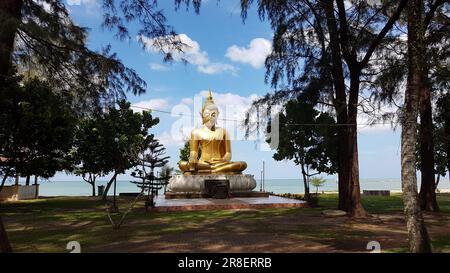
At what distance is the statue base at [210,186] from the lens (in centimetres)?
1812

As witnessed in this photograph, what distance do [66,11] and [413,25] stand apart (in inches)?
→ 263

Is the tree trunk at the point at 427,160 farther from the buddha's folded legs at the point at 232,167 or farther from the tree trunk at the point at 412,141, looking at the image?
the buddha's folded legs at the point at 232,167

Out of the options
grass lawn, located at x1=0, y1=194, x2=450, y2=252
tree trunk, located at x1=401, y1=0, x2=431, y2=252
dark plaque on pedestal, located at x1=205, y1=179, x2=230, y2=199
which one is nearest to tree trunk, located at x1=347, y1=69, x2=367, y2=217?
grass lawn, located at x1=0, y1=194, x2=450, y2=252

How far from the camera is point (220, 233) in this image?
28.8ft

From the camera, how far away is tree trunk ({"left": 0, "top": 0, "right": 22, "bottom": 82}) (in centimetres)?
634

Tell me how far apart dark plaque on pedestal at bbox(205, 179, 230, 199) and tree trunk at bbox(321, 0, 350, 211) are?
645cm

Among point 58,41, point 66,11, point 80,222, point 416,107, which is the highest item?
point 66,11

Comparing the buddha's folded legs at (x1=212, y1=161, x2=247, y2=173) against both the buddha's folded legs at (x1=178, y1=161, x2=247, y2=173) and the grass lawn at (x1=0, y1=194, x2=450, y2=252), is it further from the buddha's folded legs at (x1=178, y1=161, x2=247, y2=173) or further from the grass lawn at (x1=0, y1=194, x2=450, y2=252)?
the grass lawn at (x1=0, y1=194, x2=450, y2=252)

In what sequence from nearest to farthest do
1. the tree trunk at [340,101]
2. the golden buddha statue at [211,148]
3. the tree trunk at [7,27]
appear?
the tree trunk at [7,27]
the tree trunk at [340,101]
the golden buddha statue at [211,148]

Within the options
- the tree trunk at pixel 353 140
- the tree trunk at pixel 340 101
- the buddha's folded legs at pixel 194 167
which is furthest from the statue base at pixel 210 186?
the tree trunk at pixel 353 140

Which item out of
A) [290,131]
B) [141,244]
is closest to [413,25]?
Result: [141,244]

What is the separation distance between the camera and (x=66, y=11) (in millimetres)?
8641

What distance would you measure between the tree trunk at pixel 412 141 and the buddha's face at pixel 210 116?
14653 mm
